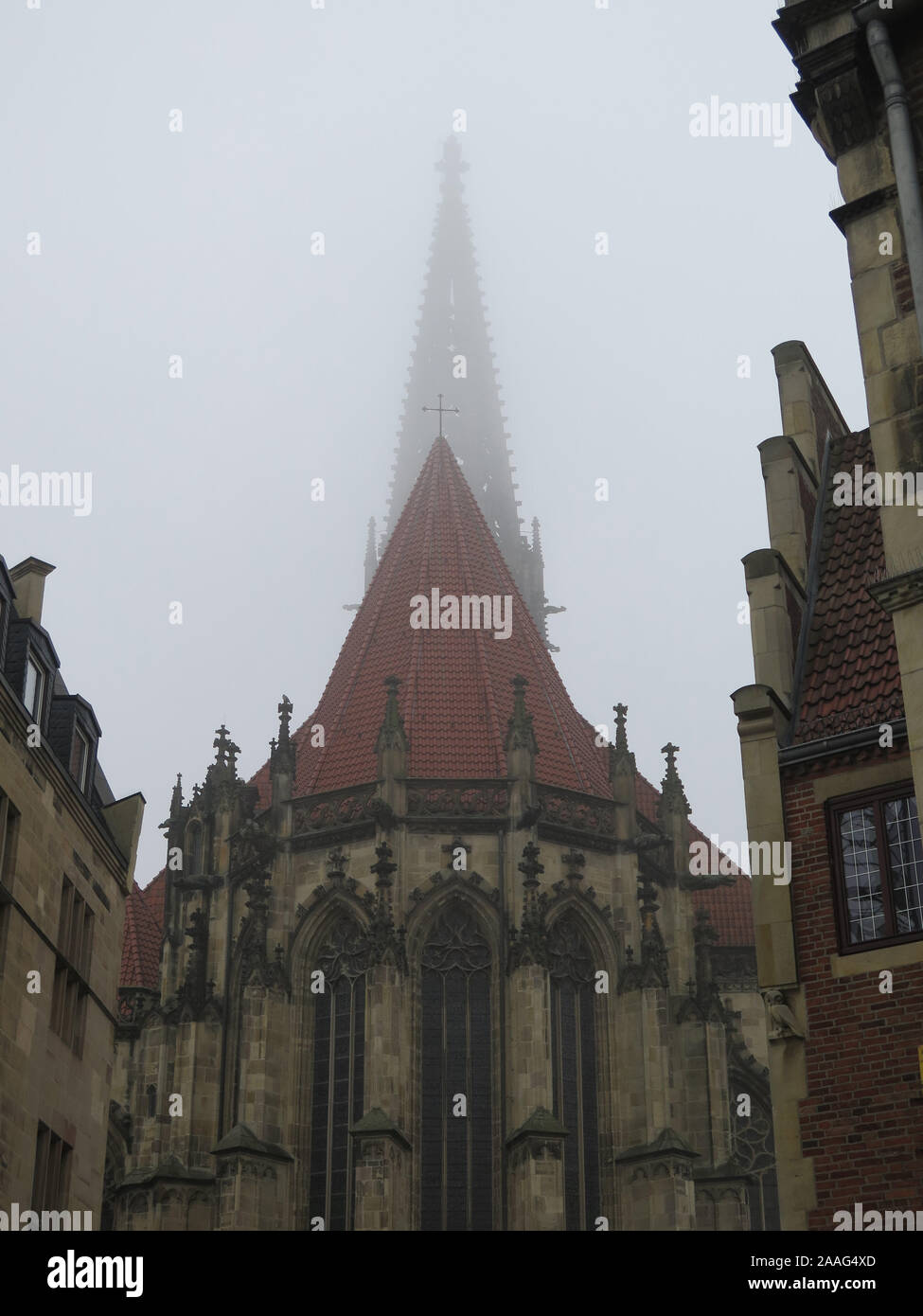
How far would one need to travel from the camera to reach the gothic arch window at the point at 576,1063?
33125mm

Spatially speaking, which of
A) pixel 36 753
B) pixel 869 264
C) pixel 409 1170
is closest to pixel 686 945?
pixel 409 1170

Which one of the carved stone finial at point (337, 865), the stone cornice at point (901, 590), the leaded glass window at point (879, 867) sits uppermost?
the carved stone finial at point (337, 865)

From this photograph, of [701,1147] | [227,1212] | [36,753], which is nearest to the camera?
[36,753]

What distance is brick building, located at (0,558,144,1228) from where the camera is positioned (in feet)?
72.3

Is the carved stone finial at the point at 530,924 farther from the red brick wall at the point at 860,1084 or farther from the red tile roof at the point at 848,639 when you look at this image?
the red brick wall at the point at 860,1084

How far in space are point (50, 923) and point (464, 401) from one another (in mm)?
58563

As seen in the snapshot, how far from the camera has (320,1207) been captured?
32.8 m

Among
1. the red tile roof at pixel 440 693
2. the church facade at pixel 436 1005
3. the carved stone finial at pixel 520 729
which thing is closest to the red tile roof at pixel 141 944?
the red tile roof at pixel 440 693

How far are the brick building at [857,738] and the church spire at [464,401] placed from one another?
49.3 meters

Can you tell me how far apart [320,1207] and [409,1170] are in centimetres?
194
